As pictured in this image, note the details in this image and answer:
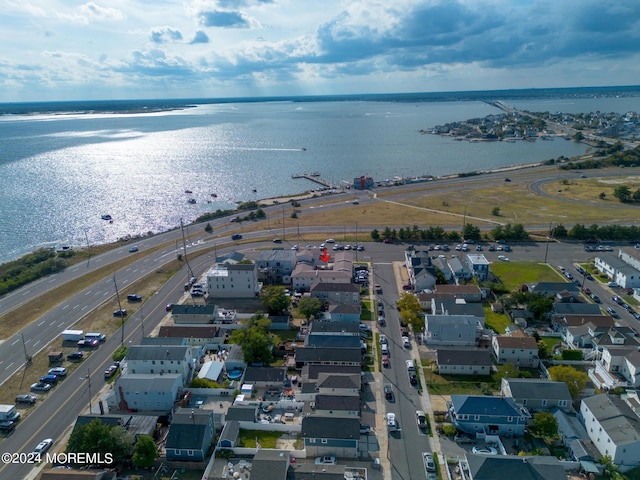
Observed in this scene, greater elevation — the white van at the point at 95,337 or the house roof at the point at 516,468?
the house roof at the point at 516,468

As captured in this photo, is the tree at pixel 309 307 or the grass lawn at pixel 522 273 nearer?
the tree at pixel 309 307

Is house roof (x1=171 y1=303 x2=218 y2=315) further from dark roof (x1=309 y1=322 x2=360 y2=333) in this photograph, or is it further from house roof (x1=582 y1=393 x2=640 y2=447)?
house roof (x1=582 y1=393 x2=640 y2=447)

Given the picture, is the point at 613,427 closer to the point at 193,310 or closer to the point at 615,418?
the point at 615,418

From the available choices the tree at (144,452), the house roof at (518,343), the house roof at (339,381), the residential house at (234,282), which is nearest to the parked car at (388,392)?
the house roof at (339,381)

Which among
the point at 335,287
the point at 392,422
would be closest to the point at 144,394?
the point at 392,422

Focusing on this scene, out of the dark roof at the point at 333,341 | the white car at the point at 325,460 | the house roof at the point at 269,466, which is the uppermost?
the house roof at the point at 269,466

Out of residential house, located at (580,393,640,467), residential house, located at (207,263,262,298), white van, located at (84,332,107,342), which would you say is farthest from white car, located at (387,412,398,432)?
white van, located at (84,332,107,342)

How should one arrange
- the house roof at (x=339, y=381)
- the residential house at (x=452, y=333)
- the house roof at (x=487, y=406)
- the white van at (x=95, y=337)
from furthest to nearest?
the white van at (x=95, y=337)
the residential house at (x=452, y=333)
the house roof at (x=339, y=381)
the house roof at (x=487, y=406)

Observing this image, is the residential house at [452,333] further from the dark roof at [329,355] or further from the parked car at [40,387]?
the parked car at [40,387]
